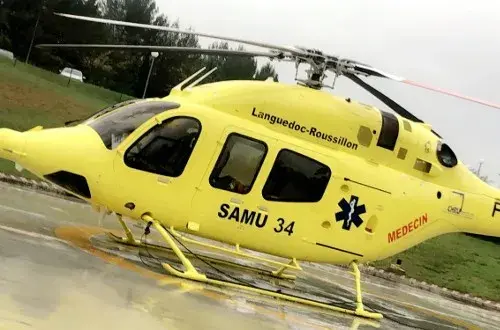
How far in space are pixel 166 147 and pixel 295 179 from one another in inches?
69.4

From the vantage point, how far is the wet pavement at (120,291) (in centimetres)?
541

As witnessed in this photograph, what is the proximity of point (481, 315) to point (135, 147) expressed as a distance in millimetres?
9228

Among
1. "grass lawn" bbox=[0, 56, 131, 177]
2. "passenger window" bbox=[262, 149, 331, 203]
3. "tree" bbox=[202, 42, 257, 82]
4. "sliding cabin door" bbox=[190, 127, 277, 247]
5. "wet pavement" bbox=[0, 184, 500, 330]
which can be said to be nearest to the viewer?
"wet pavement" bbox=[0, 184, 500, 330]

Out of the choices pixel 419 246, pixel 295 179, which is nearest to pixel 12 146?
pixel 295 179

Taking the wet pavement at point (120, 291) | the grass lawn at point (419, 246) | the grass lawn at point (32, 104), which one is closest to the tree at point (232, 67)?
the grass lawn at point (32, 104)

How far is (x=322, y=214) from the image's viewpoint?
927 centimetres

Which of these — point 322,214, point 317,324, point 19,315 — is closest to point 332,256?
point 322,214

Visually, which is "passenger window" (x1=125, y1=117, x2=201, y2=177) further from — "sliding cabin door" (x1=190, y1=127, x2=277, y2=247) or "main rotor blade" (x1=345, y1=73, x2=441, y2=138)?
"main rotor blade" (x1=345, y1=73, x2=441, y2=138)

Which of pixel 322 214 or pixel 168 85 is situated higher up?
pixel 168 85

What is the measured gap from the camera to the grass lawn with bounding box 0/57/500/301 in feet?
59.3

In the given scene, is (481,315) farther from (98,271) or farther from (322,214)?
(98,271)

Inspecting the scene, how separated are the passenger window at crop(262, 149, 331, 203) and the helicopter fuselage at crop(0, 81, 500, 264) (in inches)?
0.5

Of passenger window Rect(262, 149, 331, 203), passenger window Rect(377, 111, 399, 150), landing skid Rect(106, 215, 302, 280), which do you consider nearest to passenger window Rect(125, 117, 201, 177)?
passenger window Rect(262, 149, 331, 203)

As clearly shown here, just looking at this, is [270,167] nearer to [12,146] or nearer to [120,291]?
[120,291]
